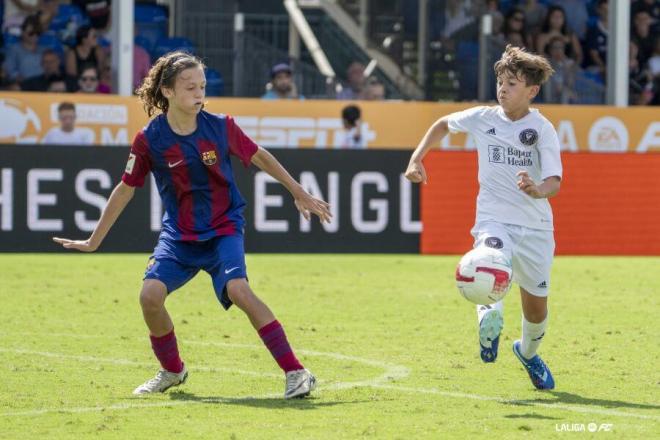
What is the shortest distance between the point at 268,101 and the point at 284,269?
5693 millimetres

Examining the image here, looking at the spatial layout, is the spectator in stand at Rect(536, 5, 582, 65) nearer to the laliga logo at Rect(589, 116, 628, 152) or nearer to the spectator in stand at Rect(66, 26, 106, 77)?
the laliga logo at Rect(589, 116, 628, 152)

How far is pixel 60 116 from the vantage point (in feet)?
66.8

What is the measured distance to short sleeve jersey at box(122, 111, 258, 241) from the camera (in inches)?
307

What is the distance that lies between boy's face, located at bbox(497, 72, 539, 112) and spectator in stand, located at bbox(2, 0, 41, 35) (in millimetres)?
17374

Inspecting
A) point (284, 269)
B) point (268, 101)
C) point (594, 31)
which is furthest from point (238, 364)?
point (594, 31)

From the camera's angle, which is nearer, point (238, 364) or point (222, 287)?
point (222, 287)

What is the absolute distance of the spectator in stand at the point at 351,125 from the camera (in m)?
21.7

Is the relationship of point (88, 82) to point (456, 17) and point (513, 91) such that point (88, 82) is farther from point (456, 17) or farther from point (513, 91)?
point (513, 91)

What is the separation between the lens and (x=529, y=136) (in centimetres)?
804

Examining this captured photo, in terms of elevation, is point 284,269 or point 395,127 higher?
point 395,127

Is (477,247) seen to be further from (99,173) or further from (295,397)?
(99,173)

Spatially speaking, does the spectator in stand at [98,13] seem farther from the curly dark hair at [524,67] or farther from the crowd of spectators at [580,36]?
the curly dark hair at [524,67]

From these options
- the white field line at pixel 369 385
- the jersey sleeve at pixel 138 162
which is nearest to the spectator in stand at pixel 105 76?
the white field line at pixel 369 385

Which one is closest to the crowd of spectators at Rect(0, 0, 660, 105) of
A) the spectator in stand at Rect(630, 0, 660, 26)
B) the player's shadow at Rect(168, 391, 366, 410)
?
the spectator in stand at Rect(630, 0, 660, 26)
